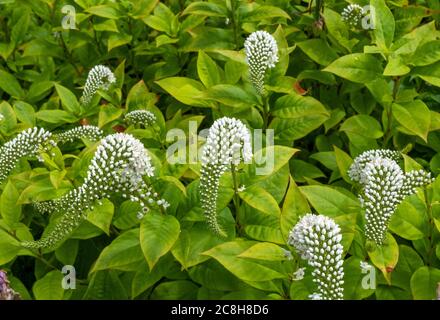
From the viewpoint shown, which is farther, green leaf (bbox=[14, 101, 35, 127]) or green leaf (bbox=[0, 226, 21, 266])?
green leaf (bbox=[14, 101, 35, 127])

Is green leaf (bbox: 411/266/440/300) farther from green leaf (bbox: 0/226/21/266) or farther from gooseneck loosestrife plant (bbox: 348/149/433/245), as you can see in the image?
green leaf (bbox: 0/226/21/266)

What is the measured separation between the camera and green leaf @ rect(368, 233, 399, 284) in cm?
207

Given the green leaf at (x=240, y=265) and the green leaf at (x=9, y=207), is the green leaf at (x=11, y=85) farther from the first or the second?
the green leaf at (x=240, y=265)

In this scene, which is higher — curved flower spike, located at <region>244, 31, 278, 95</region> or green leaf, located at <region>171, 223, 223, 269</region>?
curved flower spike, located at <region>244, 31, 278, 95</region>

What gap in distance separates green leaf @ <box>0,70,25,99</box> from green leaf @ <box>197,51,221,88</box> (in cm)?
112

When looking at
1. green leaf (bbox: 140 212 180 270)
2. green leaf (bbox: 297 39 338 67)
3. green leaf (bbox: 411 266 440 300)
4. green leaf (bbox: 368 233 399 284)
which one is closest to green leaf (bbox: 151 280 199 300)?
green leaf (bbox: 140 212 180 270)

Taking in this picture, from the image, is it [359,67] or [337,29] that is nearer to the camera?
[359,67]

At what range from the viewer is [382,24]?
2824 mm

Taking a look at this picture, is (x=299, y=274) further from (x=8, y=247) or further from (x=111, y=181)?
(x=8, y=247)

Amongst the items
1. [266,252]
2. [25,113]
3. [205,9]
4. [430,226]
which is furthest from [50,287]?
[205,9]

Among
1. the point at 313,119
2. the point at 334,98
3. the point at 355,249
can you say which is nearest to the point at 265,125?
the point at 313,119

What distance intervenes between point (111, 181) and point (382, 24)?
58.4 inches

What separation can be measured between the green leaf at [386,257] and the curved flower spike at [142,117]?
1.15 meters

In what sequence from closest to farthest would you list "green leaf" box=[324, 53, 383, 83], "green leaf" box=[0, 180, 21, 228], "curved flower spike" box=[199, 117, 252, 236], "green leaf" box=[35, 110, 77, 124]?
"curved flower spike" box=[199, 117, 252, 236] → "green leaf" box=[0, 180, 21, 228] → "green leaf" box=[324, 53, 383, 83] → "green leaf" box=[35, 110, 77, 124]
